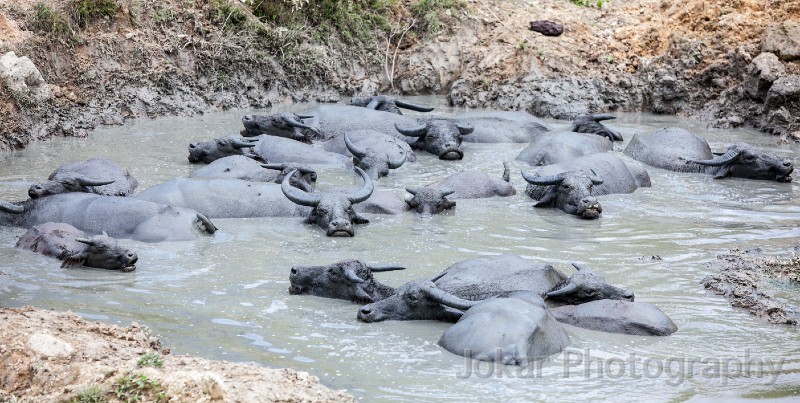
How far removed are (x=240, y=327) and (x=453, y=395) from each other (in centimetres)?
165

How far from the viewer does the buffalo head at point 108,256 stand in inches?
300

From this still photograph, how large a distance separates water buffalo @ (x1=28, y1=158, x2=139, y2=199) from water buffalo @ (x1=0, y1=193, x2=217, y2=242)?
16 centimetres

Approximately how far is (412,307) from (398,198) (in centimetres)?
393

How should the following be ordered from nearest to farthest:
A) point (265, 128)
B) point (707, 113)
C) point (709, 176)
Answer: point (709, 176), point (265, 128), point (707, 113)

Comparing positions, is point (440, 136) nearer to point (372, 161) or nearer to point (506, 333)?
point (372, 161)

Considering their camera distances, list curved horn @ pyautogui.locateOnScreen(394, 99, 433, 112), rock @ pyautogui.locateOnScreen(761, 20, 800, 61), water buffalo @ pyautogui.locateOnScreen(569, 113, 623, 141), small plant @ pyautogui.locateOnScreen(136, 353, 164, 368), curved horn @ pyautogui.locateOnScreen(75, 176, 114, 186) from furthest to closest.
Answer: rock @ pyautogui.locateOnScreen(761, 20, 800, 61), curved horn @ pyautogui.locateOnScreen(394, 99, 433, 112), water buffalo @ pyautogui.locateOnScreen(569, 113, 623, 141), curved horn @ pyautogui.locateOnScreen(75, 176, 114, 186), small plant @ pyautogui.locateOnScreen(136, 353, 164, 368)

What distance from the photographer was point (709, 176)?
1254cm

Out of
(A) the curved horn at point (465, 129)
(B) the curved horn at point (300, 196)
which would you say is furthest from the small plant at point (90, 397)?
(A) the curved horn at point (465, 129)

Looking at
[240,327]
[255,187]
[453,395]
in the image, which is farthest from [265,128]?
[453,395]

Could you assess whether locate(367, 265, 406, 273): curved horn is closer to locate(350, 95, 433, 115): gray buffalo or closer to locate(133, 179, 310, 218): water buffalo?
locate(133, 179, 310, 218): water buffalo

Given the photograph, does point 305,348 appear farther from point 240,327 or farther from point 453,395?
point 453,395

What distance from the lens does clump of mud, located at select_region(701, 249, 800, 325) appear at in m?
6.89

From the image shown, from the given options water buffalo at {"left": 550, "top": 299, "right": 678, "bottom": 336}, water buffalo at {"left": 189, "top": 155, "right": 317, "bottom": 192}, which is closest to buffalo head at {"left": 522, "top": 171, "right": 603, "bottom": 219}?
water buffalo at {"left": 189, "top": 155, "right": 317, "bottom": 192}

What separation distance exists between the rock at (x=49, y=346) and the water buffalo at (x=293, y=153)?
23.7 feet
